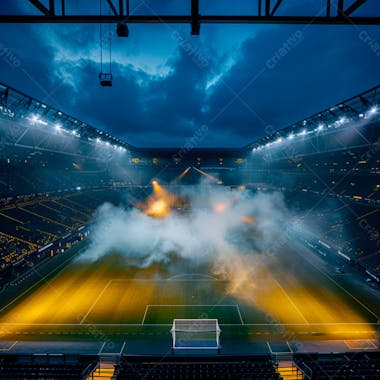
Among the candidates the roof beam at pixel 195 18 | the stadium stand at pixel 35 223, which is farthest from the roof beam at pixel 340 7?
the stadium stand at pixel 35 223

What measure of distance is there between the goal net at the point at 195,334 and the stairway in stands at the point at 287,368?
243 centimetres

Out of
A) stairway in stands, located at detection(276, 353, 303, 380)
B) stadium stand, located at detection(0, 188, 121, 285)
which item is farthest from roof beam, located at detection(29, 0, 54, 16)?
stadium stand, located at detection(0, 188, 121, 285)

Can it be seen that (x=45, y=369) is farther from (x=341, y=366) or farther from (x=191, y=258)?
(x=191, y=258)

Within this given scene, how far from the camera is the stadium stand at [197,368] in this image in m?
7.52

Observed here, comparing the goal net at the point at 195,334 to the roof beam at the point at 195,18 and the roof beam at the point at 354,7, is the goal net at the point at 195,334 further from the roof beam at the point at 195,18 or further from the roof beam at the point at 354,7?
the roof beam at the point at 354,7

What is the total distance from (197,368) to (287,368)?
3.70 meters

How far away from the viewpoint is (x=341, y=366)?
304 inches

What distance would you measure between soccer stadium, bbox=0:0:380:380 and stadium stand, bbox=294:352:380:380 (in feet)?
0.18

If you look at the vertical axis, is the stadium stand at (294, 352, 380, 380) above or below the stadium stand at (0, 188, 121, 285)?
below

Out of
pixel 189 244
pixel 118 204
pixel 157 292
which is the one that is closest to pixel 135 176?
pixel 118 204

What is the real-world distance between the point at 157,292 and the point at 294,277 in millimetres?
9821

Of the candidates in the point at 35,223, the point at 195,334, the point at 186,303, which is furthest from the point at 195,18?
the point at 35,223

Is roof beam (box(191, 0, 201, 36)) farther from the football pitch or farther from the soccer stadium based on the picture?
the football pitch

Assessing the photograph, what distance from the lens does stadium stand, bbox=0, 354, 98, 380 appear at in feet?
24.2
